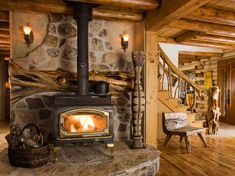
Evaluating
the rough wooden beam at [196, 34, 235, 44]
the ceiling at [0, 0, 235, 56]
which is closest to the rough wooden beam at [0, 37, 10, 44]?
the ceiling at [0, 0, 235, 56]

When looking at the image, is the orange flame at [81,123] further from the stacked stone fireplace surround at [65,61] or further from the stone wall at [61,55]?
the stone wall at [61,55]

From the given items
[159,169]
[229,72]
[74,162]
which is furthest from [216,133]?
[74,162]

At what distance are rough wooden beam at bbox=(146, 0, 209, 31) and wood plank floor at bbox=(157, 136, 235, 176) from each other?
220 centimetres

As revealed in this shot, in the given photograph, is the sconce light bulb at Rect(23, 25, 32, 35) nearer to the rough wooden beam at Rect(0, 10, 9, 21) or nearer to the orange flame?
the rough wooden beam at Rect(0, 10, 9, 21)

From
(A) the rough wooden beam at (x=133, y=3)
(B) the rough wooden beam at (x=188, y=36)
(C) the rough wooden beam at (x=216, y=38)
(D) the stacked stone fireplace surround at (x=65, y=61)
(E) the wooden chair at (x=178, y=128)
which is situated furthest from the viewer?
A: (C) the rough wooden beam at (x=216, y=38)

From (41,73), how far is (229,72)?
6.68 meters

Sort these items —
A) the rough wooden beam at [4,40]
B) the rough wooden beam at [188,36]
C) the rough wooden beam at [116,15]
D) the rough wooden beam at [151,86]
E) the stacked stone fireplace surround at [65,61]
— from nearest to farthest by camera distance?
the stacked stone fireplace surround at [65,61], the rough wooden beam at [116,15], the rough wooden beam at [151,86], the rough wooden beam at [188,36], the rough wooden beam at [4,40]

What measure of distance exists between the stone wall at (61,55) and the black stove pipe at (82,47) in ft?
1.80

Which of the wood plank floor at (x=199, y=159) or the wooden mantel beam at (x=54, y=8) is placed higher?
the wooden mantel beam at (x=54, y=8)

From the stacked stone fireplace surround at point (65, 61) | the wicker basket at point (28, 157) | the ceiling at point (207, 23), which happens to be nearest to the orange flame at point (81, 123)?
the wicker basket at point (28, 157)

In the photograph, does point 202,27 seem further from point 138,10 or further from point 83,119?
point 83,119

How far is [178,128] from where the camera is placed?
4.52 metres

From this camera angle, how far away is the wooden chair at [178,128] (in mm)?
4230

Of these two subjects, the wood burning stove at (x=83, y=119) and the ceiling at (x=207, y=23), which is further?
the ceiling at (x=207, y=23)
